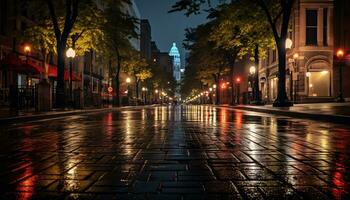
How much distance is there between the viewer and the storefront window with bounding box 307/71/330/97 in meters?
48.1

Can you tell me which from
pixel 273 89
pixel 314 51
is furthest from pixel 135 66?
pixel 314 51

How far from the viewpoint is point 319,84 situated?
4825cm

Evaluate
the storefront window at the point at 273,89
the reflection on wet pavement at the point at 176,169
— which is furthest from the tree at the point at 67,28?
the storefront window at the point at 273,89

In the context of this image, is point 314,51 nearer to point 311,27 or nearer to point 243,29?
point 311,27

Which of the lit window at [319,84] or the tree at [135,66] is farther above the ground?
the tree at [135,66]

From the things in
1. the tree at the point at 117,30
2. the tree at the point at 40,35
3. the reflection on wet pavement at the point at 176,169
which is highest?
the tree at the point at 117,30

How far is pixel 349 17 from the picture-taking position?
4603cm

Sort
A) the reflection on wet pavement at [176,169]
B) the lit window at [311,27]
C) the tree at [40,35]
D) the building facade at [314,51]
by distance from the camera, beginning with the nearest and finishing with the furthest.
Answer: the reflection on wet pavement at [176,169]
the tree at [40,35]
the building facade at [314,51]
the lit window at [311,27]

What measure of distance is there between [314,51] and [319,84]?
3674 mm

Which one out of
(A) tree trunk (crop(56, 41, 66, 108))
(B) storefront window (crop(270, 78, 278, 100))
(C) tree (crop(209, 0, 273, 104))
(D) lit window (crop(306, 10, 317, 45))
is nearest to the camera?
(A) tree trunk (crop(56, 41, 66, 108))

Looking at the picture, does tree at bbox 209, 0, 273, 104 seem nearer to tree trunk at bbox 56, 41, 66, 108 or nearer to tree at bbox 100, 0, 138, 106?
tree at bbox 100, 0, 138, 106

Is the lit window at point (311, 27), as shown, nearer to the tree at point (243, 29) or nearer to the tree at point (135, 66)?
the tree at point (243, 29)

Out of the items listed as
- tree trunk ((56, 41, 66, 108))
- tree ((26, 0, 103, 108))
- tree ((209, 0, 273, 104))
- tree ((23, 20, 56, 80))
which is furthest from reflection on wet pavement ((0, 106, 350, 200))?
tree ((209, 0, 273, 104))

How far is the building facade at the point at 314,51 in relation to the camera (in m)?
47.7
